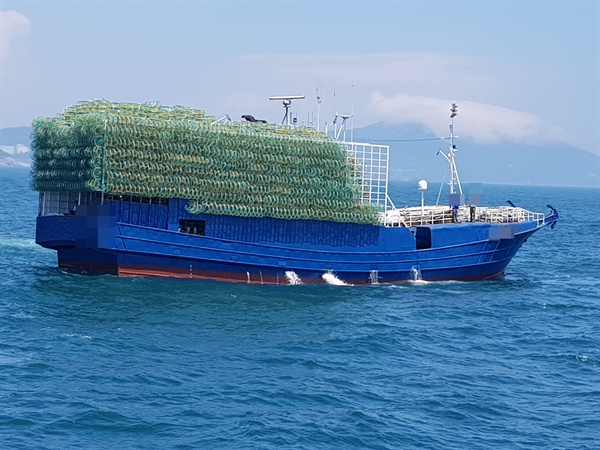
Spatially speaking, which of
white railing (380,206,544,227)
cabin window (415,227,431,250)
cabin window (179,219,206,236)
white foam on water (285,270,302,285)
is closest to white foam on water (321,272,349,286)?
white foam on water (285,270,302,285)

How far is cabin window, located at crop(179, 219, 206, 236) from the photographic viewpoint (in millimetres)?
41469

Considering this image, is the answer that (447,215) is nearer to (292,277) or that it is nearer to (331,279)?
(331,279)

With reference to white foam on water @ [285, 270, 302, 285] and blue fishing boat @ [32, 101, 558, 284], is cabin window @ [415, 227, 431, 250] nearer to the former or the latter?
blue fishing boat @ [32, 101, 558, 284]

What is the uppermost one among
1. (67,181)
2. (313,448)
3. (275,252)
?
(67,181)

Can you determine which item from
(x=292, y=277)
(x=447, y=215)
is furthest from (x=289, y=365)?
(x=447, y=215)

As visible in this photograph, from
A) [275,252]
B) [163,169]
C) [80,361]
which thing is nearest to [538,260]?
[275,252]

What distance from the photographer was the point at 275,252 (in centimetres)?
4228

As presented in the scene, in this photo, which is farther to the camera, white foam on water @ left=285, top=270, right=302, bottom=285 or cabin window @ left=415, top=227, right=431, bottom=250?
cabin window @ left=415, top=227, right=431, bottom=250

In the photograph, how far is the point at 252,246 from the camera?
4181cm

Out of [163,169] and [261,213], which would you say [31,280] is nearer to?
[163,169]

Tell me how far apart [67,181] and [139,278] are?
5332 millimetres

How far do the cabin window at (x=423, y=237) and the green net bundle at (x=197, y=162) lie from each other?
10.2 feet

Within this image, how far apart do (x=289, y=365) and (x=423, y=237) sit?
59.1ft

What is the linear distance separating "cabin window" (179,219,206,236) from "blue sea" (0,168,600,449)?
223 cm
